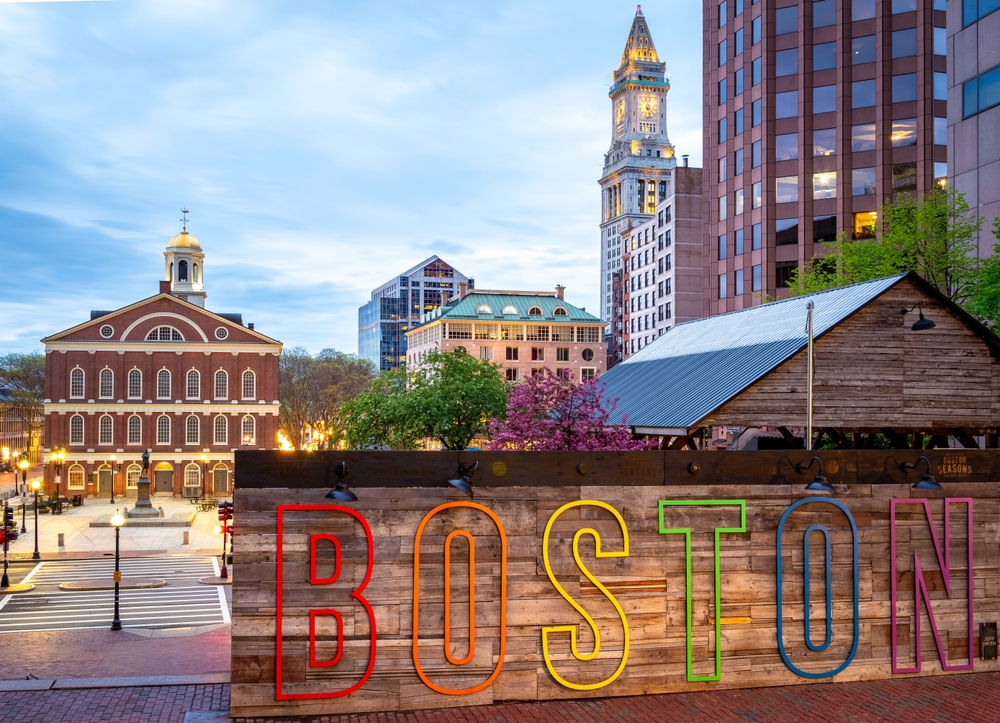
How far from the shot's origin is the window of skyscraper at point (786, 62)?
235 ft

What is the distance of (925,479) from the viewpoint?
1575cm

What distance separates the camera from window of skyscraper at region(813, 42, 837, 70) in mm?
70375

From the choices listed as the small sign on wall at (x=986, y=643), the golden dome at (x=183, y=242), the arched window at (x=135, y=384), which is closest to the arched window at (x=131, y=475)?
the arched window at (x=135, y=384)

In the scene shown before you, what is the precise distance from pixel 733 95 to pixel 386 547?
234 feet

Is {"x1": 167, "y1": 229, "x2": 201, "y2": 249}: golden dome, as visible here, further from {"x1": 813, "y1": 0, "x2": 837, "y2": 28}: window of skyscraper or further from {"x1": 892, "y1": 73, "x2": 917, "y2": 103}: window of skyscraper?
{"x1": 892, "y1": 73, "x2": 917, "y2": 103}: window of skyscraper

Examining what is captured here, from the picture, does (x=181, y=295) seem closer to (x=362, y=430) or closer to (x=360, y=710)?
(x=362, y=430)

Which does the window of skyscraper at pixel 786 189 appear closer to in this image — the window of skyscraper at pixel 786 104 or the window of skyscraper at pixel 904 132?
the window of skyscraper at pixel 786 104

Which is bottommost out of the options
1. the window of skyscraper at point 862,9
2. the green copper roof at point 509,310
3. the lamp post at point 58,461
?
the lamp post at point 58,461

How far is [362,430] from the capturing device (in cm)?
4294

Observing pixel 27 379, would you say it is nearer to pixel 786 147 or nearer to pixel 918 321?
pixel 786 147

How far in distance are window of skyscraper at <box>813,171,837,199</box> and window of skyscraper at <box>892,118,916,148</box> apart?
4896 millimetres

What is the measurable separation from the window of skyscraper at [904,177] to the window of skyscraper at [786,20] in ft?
45.2

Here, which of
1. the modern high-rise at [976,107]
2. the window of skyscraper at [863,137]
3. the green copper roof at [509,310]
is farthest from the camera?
the green copper roof at [509,310]

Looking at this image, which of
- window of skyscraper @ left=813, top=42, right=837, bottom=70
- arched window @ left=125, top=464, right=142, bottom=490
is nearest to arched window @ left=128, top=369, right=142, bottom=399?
arched window @ left=125, top=464, right=142, bottom=490
